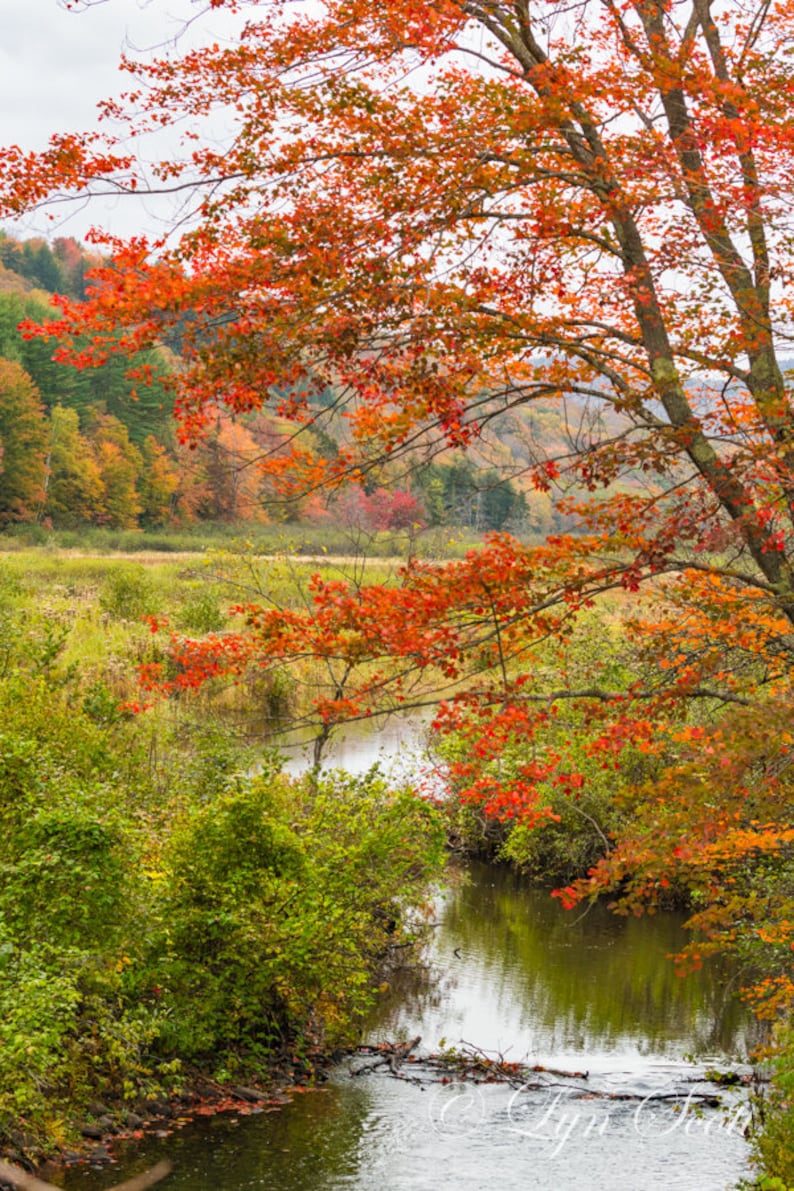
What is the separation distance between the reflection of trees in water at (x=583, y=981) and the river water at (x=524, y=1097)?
25mm

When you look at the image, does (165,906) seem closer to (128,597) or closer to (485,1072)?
(485,1072)

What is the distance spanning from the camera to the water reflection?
7.77 m

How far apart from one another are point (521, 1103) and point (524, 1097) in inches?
5.8

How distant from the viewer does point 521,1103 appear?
9398mm

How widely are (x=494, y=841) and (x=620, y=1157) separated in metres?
9.12

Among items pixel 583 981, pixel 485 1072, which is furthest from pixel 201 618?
pixel 485 1072

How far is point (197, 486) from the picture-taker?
168ft

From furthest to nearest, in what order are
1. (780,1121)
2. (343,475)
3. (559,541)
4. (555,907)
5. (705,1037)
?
(555,907) < (705,1037) < (343,475) < (559,541) < (780,1121)

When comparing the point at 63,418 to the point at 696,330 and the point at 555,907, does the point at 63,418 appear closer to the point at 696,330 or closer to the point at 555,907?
the point at 555,907

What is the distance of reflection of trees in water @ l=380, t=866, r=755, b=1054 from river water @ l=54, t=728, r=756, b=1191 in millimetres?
25

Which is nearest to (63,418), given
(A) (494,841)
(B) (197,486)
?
(B) (197,486)

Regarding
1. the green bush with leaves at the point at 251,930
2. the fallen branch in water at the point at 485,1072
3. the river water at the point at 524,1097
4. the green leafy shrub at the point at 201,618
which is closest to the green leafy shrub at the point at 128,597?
the green leafy shrub at the point at 201,618

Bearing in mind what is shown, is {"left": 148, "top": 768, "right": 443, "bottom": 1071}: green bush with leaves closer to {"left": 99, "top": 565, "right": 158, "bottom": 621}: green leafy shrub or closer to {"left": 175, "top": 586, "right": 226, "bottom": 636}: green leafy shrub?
{"left": 175, "top": 586, "right": 226, "bottom": 636}: green leafy shrub

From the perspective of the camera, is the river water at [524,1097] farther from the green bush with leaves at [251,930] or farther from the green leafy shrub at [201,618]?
the green leafy shrub at [201,618]
